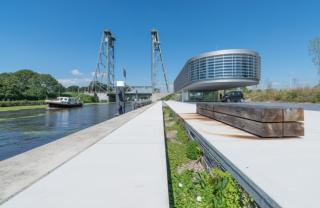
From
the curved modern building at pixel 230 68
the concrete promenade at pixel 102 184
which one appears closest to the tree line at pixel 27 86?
the curved modern building at pixel 230 68

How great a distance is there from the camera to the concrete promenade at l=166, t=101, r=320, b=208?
2.39 metres

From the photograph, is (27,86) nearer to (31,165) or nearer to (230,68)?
(230,68)

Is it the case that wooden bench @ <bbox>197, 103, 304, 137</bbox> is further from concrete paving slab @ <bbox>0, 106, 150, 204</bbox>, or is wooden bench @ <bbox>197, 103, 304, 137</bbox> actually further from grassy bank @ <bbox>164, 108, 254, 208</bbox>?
concrete paving slab @ <bbox>0, 106, 150, 204</bbox>

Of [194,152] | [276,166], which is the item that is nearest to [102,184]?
→ [276,166]

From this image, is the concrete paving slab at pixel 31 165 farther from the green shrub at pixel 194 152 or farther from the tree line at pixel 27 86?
the tree line at pixel 27 86

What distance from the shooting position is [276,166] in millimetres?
3367

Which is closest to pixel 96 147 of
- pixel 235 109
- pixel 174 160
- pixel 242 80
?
pixel 174 160

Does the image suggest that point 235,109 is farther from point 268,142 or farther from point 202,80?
point 202,80

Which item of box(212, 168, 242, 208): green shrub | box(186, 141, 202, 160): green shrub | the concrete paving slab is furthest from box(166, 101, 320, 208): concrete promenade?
the concrete paving slab

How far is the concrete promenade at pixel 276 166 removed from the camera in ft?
7.83

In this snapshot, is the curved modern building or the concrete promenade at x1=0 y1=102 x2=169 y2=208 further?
the curved modern building

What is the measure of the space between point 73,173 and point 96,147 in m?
1.92

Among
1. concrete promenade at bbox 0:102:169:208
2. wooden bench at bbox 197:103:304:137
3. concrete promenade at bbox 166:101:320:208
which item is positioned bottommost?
concrete promenade at bbox 0:102:169:208

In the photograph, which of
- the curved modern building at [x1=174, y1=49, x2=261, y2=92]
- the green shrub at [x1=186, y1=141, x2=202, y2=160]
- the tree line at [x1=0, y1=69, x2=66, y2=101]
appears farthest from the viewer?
the tree line at [x1=0, y1=69, x2=66, y2=101]
